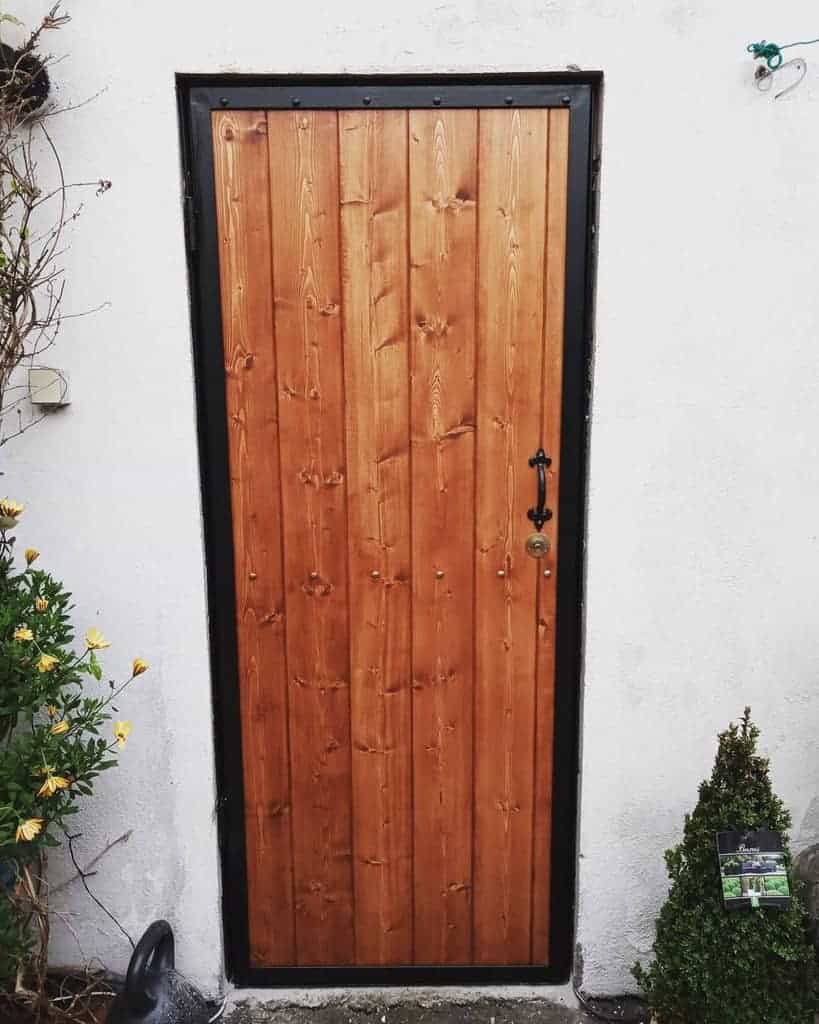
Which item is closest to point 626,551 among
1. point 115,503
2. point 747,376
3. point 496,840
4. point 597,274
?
point 747,376

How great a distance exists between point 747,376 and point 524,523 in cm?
69

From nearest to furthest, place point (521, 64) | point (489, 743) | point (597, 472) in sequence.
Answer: point (521, 64) → point (597, 472) → point (489, 743)

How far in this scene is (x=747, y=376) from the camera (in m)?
2.21

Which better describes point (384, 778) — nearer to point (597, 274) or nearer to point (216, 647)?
point (216, 647)

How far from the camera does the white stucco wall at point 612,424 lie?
2.08m

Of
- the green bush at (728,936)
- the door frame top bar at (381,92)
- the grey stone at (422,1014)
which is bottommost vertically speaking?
the grey stone at (422,1014)

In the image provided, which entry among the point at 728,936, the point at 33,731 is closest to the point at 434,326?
the point at 33,731

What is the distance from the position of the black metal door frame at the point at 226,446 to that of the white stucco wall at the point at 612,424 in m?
0.05

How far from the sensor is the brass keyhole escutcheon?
2.31m

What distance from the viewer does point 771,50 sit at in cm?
203

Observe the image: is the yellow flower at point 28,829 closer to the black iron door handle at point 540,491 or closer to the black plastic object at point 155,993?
the black plastic object at point 155,993

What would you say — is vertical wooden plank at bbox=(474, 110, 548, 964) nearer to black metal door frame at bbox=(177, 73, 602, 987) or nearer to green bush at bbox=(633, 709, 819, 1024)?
black metal door frame at bbox=(177, 73, 602, 987)

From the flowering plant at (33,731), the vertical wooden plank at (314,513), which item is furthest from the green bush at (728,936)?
the flowering plant at (33,731)

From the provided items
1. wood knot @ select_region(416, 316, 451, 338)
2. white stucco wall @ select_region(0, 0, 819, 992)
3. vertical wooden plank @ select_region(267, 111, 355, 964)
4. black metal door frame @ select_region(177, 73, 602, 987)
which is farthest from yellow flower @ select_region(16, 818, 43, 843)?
wood knot @ select_region(416, 316, 451, 338)
